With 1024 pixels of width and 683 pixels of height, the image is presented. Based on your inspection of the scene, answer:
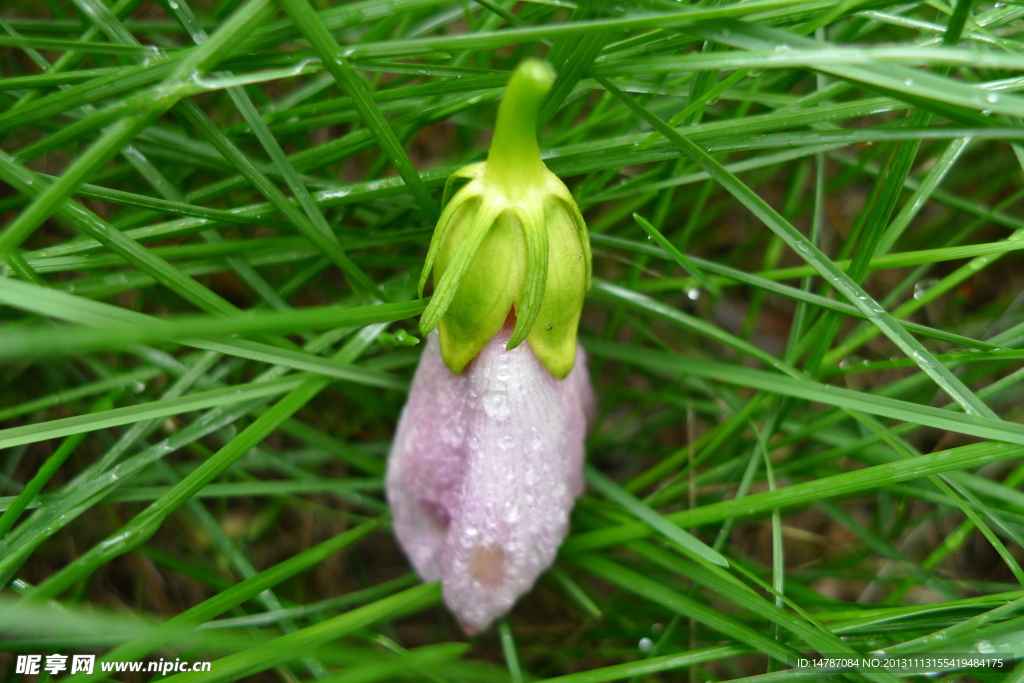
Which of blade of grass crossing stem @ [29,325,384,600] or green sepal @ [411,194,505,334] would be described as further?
blade of grass crossing stem @ [29,325,384,600]

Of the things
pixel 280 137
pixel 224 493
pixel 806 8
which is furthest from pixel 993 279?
pixel 224 493

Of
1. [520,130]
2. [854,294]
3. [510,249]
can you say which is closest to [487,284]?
[510,249]

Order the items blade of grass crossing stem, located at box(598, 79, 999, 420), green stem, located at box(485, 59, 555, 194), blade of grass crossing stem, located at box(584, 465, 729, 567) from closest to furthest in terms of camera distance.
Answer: green stem, located at box(485, 59, 555, 194) < blade of grass crossing stem, located at box(598, 79, 999, 420) < blade of grass crossing stem, located at box(584, 465, 729, 567)

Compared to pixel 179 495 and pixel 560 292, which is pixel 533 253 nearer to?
pixel 560 292

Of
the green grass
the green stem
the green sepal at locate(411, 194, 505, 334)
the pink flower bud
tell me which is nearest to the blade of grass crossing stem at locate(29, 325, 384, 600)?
the green grass

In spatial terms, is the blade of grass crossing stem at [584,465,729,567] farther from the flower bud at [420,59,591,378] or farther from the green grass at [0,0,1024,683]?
the flower bud at [420,59,591,378]

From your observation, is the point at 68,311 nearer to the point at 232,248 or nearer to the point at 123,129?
the point at 123,129
